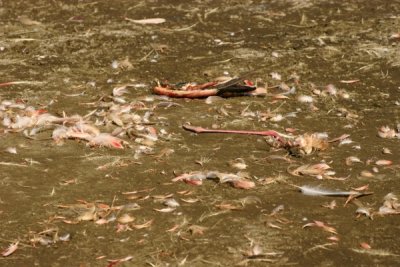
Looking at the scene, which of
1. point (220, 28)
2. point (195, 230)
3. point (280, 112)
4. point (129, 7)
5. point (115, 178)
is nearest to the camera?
point (195, 230)

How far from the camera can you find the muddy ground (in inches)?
134

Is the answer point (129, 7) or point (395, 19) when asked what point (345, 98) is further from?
point (129, 7)

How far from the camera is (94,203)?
3785mm

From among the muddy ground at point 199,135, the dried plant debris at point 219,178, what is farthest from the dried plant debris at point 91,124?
the dried plant debris at point 219,178

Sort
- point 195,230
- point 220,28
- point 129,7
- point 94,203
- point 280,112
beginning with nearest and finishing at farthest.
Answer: point 195,230, point 94,203, point 280,112, point 220,28, point 129,7

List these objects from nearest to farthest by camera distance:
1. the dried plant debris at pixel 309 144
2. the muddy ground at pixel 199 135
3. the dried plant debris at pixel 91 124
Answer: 1. the muddy ground at pixel 199 135
2. the dried plant debris at pixel 309 144
3. the dried plant debris at pixel 91 124

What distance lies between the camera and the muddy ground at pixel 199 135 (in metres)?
3.42

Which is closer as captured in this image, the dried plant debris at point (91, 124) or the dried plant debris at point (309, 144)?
the dried plant debris at point (309, 144)

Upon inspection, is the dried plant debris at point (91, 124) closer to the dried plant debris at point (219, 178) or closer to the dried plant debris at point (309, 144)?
the dried plant debris at point (219, 178)

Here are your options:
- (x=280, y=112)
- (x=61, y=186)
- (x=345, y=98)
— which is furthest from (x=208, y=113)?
(x=61, y=186)

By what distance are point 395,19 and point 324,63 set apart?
125cm

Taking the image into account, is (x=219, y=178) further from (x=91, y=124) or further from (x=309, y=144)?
(x=91, y=124)

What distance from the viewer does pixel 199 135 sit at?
4609 millimetres

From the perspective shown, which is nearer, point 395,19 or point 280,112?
point 280,112
